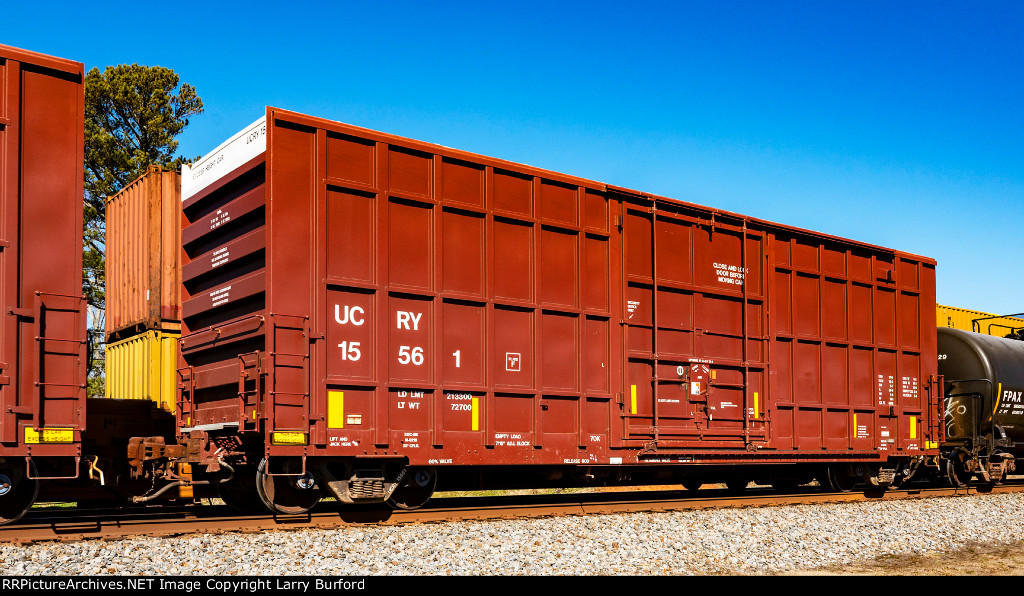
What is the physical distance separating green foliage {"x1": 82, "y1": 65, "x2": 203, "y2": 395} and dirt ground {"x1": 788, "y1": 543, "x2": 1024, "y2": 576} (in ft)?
77.9

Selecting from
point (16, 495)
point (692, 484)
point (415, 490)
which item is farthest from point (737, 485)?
point (16, 495)

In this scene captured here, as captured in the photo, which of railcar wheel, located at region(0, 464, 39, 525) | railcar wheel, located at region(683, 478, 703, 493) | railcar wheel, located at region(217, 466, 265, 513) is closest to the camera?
railcar wheel, located at region(0, 464, 39, 525)

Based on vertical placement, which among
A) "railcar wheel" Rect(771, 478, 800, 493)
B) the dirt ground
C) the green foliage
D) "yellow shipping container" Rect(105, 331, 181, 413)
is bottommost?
"railcar wheel" Rect(771, 478, 800, 493)

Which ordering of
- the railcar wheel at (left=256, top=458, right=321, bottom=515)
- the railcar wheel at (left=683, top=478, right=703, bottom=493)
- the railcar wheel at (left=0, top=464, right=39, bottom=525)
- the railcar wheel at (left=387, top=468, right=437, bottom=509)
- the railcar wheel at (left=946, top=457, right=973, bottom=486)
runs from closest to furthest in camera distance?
the railcar wheel at (left=0, top=464, right=39, bottom=525)
the railcar wheel at (left=256, top=458, right=321, bottom=515)
the railcar wheel at (left=387, top=468, right=437, bottom=509)
the railcar wheel at (left=683, top=478, right=703, bottom=493)
the railcar wheel at (left=946, top=457, right=973, bottom=486)

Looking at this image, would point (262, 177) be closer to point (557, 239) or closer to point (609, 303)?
point (557, 239)

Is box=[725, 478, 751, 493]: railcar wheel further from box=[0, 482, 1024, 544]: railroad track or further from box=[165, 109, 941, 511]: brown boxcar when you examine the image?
box=[165, 109, 941, 511]: brown boxcar

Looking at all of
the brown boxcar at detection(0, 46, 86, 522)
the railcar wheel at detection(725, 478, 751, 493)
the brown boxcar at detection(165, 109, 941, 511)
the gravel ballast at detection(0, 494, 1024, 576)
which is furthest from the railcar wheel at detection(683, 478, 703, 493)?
the brown boxcar at detection(0, 46, 86, 522)

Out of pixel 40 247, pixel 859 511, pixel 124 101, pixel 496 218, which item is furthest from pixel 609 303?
pixel 124 101

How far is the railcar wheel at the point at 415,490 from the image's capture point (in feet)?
38.0

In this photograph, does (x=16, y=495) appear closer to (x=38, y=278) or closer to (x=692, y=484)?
(x=38, y=278)

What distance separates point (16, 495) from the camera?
9352mm

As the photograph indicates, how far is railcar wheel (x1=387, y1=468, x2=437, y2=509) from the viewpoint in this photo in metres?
11.6

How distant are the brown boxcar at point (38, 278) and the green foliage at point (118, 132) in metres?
19.2

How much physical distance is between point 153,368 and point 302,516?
334cm
